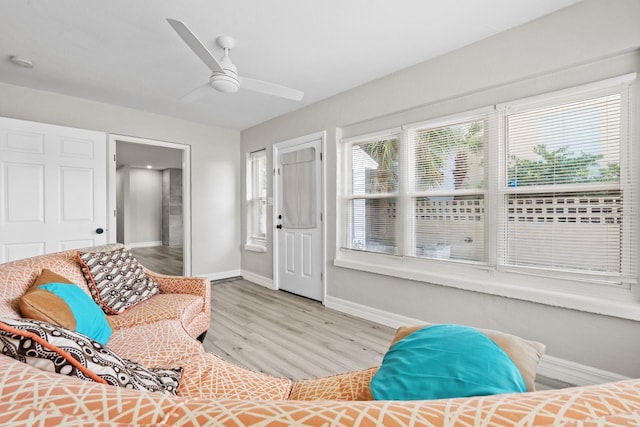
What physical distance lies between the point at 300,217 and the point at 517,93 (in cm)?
271

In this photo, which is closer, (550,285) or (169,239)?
(550,285)

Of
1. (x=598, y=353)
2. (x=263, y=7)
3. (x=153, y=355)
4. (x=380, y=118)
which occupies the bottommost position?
(x=598, y=353)

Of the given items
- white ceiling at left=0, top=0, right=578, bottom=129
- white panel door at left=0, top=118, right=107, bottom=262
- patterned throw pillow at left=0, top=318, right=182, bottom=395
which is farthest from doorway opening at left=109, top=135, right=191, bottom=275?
patterned throw pillow at left=0, top=318, right=182, bottom=395

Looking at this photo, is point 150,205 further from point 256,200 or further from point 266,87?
point 266,87

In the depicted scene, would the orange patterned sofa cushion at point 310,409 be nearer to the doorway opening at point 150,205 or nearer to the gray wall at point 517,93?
the gray wall at point 517,93

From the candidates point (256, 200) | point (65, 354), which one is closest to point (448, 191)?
point (65, 354)

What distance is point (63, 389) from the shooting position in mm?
399

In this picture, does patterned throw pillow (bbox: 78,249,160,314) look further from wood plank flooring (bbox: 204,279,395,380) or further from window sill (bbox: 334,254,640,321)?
window sill (bbox: 334,254,640,321)

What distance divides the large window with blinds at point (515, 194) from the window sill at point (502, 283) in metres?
0.01

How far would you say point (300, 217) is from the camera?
397 centimetres

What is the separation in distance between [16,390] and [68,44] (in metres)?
3.08

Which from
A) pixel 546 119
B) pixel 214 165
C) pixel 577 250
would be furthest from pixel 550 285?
pixel 214 165

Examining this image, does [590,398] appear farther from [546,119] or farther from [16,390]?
[546,119]

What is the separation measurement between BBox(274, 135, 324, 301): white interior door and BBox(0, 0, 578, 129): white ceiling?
37.1 inches
